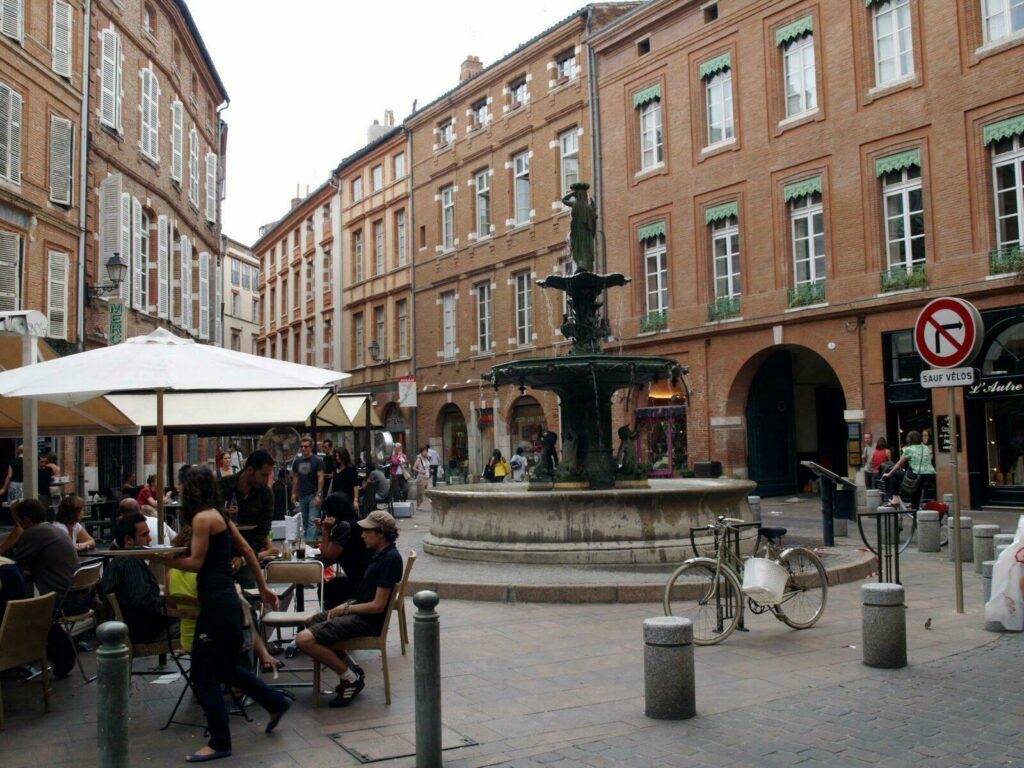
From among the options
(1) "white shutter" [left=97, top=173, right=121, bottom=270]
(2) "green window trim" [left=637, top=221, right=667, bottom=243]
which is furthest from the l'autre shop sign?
(1) "white shutter" [left=97, top=173, right=121, bottom=270]

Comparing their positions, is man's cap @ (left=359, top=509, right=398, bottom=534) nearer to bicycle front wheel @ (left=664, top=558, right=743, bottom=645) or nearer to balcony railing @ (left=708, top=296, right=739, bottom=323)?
bicycle front wheel @ (left=664, top=558, right=743, bottom=645)

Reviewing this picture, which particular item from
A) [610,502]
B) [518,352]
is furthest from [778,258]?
[610,502]

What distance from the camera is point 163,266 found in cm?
2702

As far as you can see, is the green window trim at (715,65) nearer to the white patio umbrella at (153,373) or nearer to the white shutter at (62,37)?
the white shutter at (62,37)

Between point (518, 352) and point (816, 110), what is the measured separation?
13262 mm

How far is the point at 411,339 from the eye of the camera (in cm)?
3972

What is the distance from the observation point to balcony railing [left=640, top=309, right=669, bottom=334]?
89.6 feet

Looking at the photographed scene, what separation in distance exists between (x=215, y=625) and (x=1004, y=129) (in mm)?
19752

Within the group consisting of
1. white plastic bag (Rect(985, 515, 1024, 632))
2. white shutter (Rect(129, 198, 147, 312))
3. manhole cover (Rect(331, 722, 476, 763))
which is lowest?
manhole cover (Rect(331, 722, 476, 763))

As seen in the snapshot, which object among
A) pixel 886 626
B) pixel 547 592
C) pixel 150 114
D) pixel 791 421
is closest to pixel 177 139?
pixel 150 114

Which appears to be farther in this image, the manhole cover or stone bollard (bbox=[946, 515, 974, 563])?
stone bollard (bbox=[946, 515, 974, 563])

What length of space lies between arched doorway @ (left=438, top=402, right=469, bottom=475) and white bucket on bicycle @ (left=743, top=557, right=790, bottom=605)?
94.7 ft

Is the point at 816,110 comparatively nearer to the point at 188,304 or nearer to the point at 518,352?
the point at 518,352

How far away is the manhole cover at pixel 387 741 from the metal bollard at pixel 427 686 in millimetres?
308
